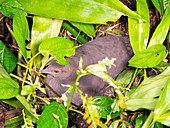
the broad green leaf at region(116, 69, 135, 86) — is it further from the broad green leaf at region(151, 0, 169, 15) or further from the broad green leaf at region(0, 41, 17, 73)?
the broad green leaf at region(0, 41, 17, 73)

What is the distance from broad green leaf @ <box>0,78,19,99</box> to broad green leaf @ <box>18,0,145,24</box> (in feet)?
1.18

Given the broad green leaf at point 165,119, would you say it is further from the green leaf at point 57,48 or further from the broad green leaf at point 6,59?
the broad green leaf at point 6,59

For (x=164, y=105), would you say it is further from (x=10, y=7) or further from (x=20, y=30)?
(x=10, y=7)

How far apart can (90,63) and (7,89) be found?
1.49 ft

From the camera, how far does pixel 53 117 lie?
86 cm

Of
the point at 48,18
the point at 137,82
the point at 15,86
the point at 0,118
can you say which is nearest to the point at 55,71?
the point at 15,86

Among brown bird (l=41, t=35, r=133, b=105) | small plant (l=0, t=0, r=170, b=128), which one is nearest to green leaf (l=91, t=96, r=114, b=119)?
small plant (l=0, t=0, r=170, b=128)

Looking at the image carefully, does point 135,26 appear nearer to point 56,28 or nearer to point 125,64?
point 125,64

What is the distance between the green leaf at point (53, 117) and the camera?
0.84 meters

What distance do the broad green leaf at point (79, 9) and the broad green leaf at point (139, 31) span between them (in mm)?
69

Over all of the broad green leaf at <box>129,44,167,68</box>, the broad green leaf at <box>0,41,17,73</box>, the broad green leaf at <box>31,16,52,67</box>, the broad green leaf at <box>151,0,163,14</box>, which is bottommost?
the broad green leaf at <box>0,41,17,73</box>

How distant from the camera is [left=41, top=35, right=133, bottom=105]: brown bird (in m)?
0.98

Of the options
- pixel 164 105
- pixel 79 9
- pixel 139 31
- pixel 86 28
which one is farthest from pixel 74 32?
pixel 164 105

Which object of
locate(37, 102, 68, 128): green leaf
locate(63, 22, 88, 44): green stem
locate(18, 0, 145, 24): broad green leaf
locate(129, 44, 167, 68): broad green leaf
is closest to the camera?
locate(37, 102, 68, 128): green leaf
